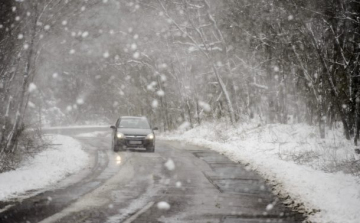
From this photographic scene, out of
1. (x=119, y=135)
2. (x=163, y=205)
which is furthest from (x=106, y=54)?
(x=163, y=205)

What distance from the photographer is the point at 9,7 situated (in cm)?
1236

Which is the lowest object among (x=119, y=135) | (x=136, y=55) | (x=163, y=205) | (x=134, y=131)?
(x=163, y=205)

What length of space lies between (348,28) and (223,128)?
14.4 m

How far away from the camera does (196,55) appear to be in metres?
33.3

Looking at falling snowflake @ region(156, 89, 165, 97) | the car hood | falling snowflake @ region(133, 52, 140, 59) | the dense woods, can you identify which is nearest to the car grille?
the car hood

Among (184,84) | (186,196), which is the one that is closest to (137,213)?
(186,196)

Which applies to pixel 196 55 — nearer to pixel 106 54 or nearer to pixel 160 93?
pixel 160 93

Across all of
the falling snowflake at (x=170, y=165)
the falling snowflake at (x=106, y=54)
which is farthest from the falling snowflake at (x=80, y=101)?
the falling snowflake at (x=170, y=165)

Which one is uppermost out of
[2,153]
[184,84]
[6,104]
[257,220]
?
[184,84]

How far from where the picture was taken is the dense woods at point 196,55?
13.2 metres

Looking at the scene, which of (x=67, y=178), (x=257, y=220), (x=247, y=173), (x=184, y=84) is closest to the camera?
(x=257, y=220)

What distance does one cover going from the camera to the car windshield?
20.3 metres

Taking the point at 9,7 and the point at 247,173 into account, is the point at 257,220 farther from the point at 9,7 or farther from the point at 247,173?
the point at 9,7

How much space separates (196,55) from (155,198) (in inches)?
1007
